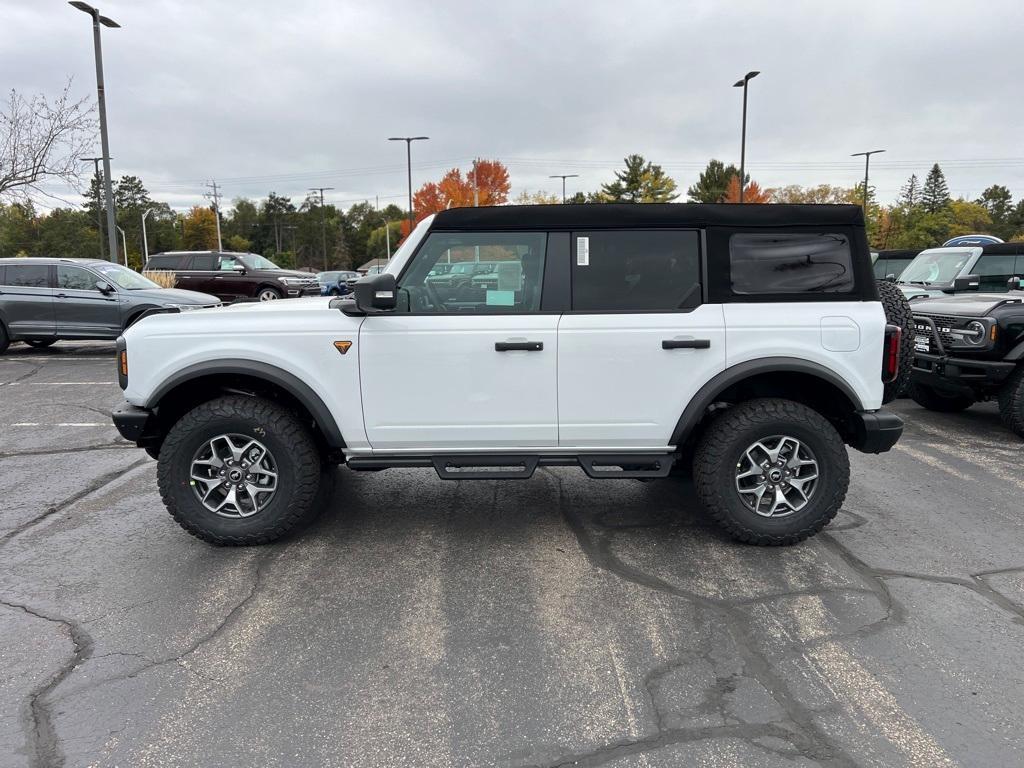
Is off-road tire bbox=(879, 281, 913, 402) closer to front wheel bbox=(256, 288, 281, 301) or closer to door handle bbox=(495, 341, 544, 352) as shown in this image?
door handle bbox=(495, 341, 544, 352)

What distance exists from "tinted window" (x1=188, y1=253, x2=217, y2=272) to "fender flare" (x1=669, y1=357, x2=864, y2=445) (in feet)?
66.8

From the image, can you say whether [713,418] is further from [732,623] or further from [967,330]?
[967,330]

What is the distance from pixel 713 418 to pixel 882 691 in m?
1.80

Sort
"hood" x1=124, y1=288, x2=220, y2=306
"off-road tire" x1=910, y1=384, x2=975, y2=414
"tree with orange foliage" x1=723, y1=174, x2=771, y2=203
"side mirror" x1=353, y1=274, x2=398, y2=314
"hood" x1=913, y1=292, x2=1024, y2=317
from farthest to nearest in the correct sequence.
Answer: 1. "tree with orange foliage" x1=723, y1=174, x2=771, y2=203
2. "hood" x1=124, y1=288, x2=220, y2=306
3. "off-road tire" x1=910, y1=384, x2=975, y2=414
4. "hood" x1=913, y1=292, x2=1024, y2=317
5. "side mirror" x1=353, y1=274, x2=398, y2=314

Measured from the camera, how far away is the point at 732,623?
3322mm

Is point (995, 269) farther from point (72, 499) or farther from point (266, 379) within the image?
point (72, 499)

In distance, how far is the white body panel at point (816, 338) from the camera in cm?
399

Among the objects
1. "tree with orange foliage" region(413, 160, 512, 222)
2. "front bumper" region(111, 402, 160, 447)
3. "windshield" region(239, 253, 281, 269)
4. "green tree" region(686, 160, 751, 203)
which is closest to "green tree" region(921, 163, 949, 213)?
"green tree" region(686, 160, 751, 203)

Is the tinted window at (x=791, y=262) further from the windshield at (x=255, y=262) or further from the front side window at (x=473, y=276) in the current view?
the windshield at (x=255, y=262)

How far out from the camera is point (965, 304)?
7309 millimetres

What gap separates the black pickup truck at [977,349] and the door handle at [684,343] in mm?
3495

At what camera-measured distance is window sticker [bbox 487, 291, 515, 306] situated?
4.07 m

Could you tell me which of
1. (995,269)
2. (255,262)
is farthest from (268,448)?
(255,262)

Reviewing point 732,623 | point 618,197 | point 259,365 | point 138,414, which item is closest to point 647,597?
point 732,623
